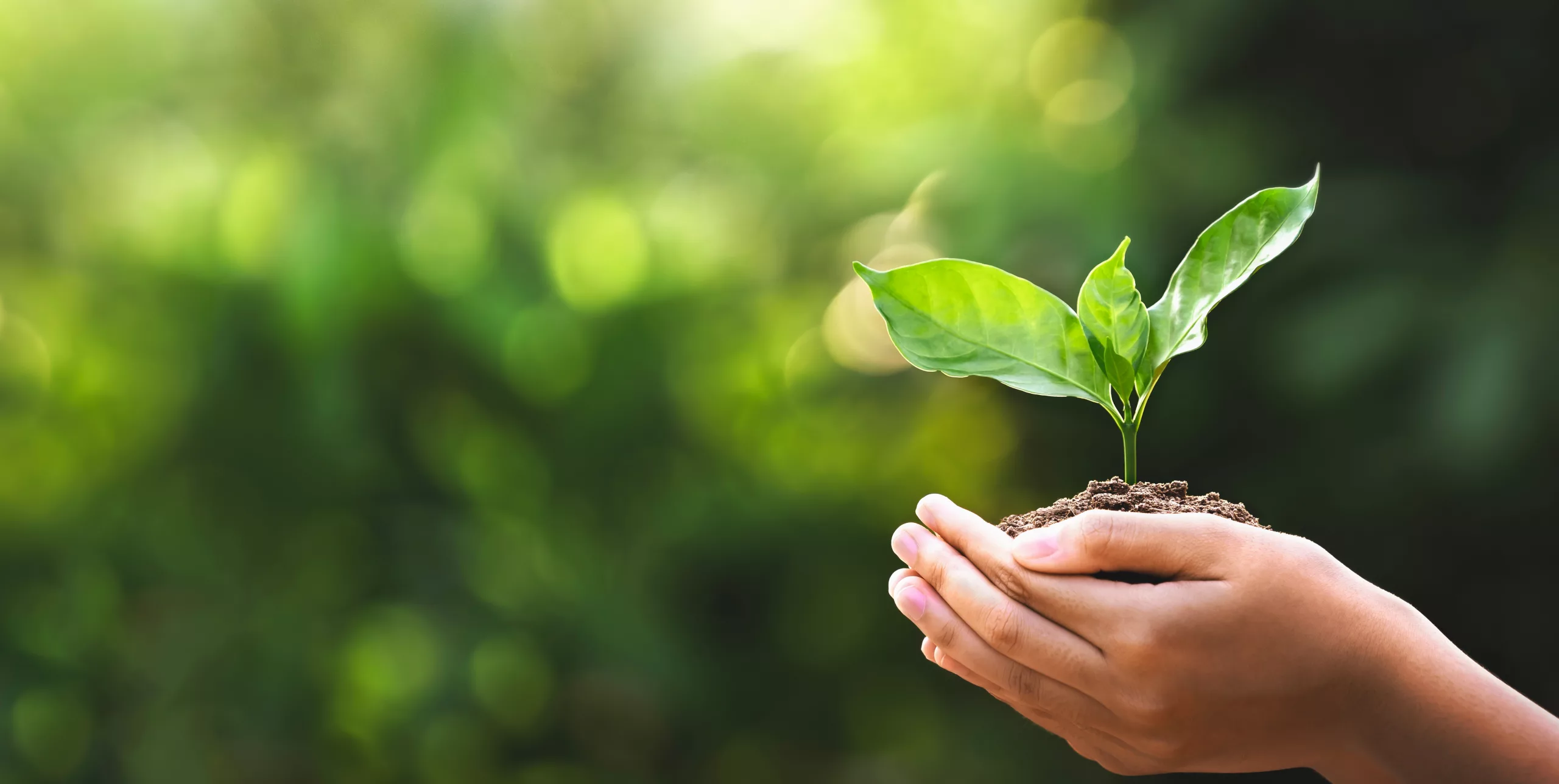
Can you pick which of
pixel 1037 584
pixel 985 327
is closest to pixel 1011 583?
pixel 1037 584

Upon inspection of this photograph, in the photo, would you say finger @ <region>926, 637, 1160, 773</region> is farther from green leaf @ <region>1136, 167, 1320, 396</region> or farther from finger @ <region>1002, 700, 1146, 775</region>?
green leaf @ <region>1136, 167, 1320, 396</region>

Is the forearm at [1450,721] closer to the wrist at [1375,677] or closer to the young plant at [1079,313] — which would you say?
the wrist at [1375,677]

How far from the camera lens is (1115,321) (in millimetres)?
492

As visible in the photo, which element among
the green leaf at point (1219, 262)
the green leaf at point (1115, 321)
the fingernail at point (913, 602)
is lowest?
the fingernail at point (913, 602)

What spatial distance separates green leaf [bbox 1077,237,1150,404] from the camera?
48cm

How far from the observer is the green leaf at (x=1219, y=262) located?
484 mm

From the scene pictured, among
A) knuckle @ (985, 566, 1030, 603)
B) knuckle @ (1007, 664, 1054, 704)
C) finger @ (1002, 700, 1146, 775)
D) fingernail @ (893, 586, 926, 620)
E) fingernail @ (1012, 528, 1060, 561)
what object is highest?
fingernail @ (1012, 528, 1060, 561)

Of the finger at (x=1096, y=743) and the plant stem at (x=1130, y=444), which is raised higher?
the plant stem at (x=1130, y=444)

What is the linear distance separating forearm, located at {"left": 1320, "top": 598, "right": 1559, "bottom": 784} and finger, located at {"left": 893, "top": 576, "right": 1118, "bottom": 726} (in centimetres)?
13

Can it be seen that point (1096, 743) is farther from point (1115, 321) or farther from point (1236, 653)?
point (1115, 321)

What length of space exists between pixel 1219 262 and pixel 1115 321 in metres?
0.06

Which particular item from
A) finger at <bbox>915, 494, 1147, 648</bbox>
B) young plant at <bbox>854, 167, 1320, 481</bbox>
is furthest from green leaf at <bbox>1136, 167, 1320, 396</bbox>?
finger at <bbox>915, 494, 1147, 648</bbox>

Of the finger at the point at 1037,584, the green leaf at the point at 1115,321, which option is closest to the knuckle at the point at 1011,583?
the finger at the point at 1037,584

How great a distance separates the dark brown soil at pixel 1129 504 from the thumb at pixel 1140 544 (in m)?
0.03
